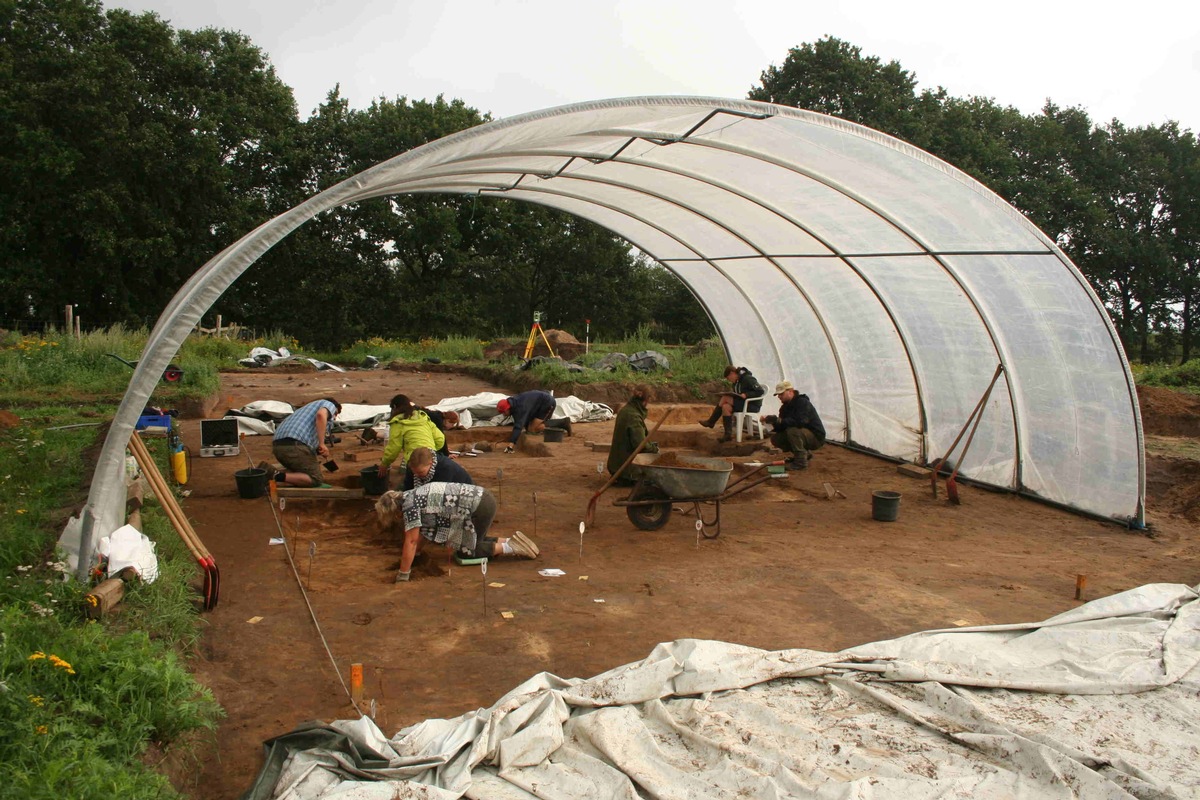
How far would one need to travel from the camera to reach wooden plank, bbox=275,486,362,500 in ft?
27.6

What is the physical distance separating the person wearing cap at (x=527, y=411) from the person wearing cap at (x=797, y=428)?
3577 mm

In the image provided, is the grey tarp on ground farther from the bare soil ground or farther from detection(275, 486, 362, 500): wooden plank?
detection(275, 486, 362, 500): wooden plank

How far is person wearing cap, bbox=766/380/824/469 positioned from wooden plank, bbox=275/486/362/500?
5.66 meters

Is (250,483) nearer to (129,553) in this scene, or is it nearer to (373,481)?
(373,481)

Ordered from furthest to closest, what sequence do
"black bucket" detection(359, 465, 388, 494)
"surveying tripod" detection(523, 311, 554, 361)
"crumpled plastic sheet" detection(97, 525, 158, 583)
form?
"surveying tripod" detection(523, 311, 554, 361)
"black bucket" detection(359, 465, 388, 494)
"crumpled plastic sheet" detection(97, 525, 158, 583)

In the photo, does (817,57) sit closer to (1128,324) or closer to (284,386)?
(1128,324)

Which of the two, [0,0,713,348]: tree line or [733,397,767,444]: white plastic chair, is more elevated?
[0,0,713,348]: tree line

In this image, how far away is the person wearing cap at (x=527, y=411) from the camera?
12703 mm

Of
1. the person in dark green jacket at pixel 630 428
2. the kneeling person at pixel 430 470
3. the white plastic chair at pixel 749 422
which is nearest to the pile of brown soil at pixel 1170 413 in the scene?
the white plastic chair at pixel 749 422

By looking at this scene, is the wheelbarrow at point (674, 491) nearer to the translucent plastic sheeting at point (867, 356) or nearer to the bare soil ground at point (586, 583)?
the bare soil ground at point (586, 583)

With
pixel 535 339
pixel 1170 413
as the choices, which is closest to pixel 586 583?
pixel 1170 413

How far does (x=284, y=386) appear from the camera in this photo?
18.4m

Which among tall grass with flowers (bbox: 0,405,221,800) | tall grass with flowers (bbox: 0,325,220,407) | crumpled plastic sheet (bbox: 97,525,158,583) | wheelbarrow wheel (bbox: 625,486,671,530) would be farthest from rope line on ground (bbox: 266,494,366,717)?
tall grass with flowers (bbox: 0,325,220,407)

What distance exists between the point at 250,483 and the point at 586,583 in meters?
4.04
